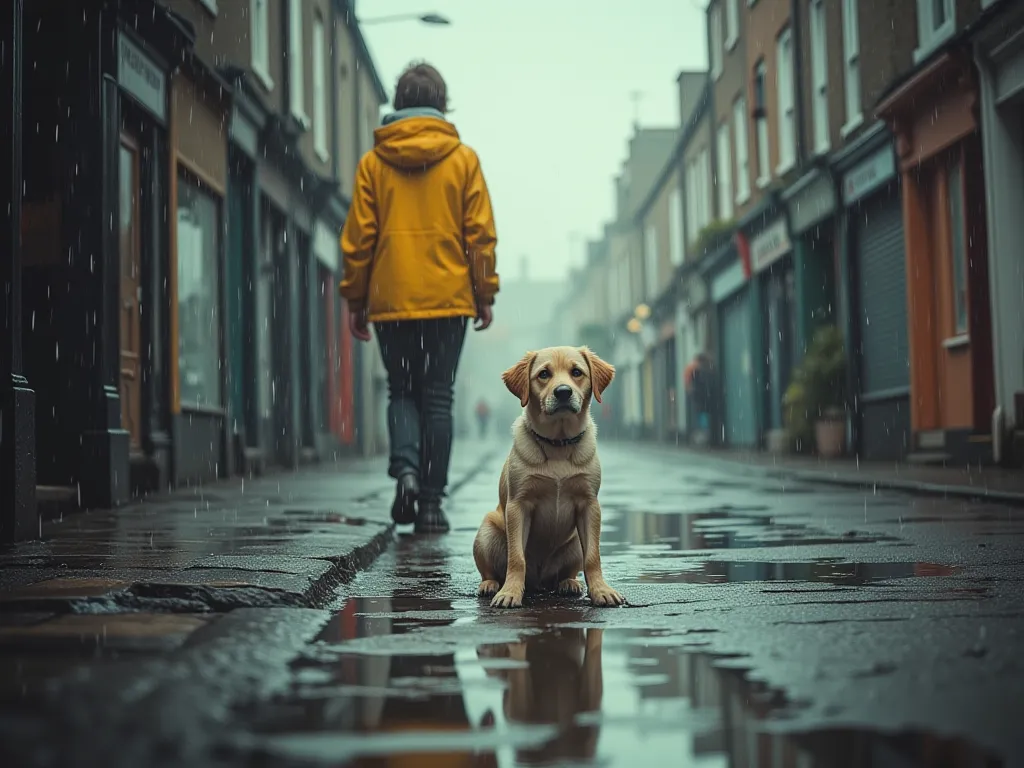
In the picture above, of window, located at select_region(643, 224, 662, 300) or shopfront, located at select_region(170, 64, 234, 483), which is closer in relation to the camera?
shopfront, located at select_region(170, 64, 234, 483)

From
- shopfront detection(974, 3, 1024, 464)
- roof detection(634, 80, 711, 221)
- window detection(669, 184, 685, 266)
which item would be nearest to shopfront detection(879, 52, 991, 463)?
shopfront detection(974, 3, 1024, 464)

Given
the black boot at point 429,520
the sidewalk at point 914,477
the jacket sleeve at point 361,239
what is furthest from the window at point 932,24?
the black boot at point 429,520

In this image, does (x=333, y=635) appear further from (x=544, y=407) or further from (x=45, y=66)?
(x=45, y=66)

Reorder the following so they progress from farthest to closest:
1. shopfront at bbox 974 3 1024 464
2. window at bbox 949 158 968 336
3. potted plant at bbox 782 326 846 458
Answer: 1. potted plant at bbox 782 326 846 458
2. window at bbox 949 158 968 336
3. shopfront at bbox 974 3 1024 464

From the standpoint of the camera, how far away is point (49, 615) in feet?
12.4

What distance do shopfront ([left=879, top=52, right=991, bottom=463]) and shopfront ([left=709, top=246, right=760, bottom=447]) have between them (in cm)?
918

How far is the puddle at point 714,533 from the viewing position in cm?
670

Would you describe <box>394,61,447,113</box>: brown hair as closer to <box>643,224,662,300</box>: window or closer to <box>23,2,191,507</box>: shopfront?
<box>23,2,191,507</box>: shopfront

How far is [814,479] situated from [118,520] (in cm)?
741

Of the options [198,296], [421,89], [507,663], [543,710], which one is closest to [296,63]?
[198,296]

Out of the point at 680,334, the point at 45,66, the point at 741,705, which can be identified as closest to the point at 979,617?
the point at 741,705

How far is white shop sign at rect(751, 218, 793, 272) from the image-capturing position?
71.9 ft

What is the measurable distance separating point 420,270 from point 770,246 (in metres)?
16.7

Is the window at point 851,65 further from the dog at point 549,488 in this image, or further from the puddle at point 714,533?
the dog at point 549,488
